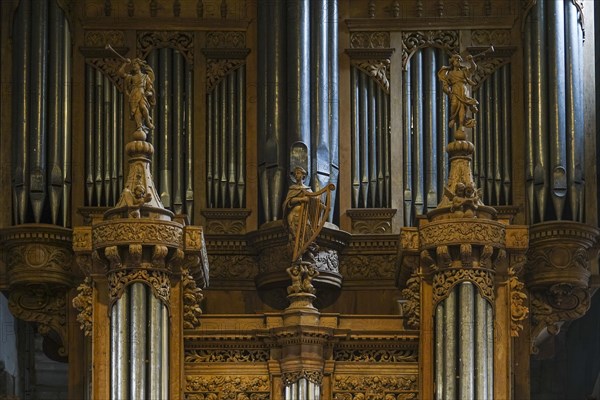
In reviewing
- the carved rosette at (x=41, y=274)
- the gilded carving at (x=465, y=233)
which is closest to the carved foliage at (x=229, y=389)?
the gilded carving at (x=465, y=233)

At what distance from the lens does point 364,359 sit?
26.2 metres

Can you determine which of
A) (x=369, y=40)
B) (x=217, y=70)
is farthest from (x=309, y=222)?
(x=369, y=40)

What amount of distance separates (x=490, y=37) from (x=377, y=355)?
15.8ft

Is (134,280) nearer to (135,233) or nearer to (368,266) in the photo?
(135,233)

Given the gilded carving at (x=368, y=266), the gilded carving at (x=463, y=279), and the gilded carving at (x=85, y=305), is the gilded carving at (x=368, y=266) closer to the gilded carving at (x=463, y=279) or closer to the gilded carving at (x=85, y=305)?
the gilded carving at (x=463, y=279)

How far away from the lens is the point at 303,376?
84.6 feet

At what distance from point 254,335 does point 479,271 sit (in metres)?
2.28

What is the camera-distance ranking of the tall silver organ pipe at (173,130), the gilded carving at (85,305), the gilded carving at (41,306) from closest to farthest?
the gilded carving at (85,305) → the gilded carving at (41,306) → the tall silver organ pipe at (173,130)

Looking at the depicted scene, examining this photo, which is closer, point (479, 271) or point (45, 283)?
point (479, 271)

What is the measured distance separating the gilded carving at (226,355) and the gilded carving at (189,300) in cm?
27

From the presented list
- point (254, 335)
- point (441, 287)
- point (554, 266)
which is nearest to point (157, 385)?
point (254, 335)

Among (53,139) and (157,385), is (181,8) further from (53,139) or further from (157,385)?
(157,385)

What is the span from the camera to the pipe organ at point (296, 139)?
28.1 m

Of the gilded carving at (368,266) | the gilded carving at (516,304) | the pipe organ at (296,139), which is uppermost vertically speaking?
the pipe organ at (296,139)
